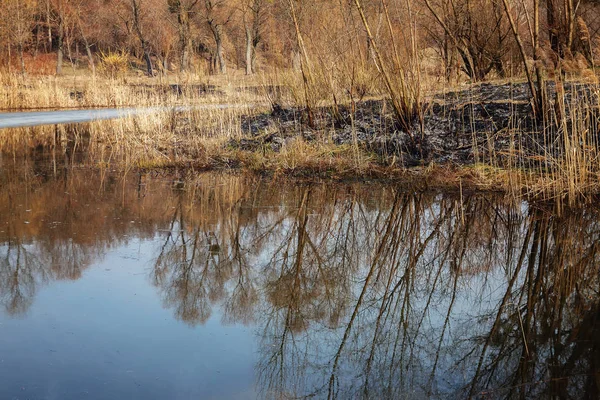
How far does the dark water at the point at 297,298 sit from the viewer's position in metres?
3.39

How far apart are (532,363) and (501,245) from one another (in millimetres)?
2304

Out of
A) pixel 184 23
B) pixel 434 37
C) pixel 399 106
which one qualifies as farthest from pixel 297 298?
pixel 184 23

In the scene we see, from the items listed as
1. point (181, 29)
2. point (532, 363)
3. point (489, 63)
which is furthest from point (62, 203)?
point (181, 29)

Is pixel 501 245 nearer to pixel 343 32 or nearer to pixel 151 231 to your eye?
pixel 151 231

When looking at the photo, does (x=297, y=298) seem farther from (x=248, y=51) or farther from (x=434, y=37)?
(x=248, y=51)

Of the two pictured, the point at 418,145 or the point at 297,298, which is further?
the point at 418,145

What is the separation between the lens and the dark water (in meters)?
3.39

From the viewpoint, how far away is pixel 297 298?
4613mm

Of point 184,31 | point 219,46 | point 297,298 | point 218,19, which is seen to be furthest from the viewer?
point 218,19

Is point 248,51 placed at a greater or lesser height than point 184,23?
lesser

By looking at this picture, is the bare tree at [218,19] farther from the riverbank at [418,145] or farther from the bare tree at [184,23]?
the riverbank at [418,145]

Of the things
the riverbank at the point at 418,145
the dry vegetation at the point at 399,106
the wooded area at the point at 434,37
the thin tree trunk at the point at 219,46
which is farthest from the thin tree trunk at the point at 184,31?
the riverbank at the point at 418,145

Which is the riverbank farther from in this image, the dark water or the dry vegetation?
the dark water

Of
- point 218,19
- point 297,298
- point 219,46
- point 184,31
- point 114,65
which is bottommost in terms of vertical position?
point 297,298
